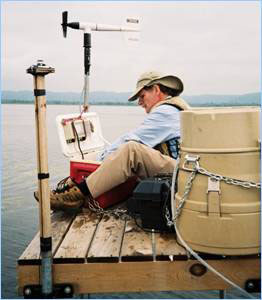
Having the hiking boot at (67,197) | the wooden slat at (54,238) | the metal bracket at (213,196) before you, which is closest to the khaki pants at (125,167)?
the hiking boot at (67,197)

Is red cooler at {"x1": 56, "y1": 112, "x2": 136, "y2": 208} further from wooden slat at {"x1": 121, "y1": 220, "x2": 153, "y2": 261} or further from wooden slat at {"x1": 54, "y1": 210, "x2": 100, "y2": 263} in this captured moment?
wooden slat at {"x1": 121, "y1": 220, "x2": 153, "y2": 261}

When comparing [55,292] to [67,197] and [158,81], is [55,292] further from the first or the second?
[158,81]

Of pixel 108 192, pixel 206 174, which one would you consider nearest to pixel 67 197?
pixel 108 192

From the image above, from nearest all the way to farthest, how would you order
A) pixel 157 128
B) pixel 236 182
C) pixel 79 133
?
pixel 236 182 → pixel 157 128 → pixel 79 133

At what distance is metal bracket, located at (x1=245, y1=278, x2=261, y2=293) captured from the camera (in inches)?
112

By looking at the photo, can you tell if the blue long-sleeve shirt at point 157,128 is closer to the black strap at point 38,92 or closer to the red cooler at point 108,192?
the red cooler at point 108,192

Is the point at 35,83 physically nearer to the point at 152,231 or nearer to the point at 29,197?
the point at 152,231

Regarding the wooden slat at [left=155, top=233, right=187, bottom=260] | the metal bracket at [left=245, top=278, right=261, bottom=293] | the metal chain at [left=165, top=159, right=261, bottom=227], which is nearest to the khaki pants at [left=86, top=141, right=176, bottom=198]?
the wooden slat at [left=155, top=233, right=187, bottom=260]

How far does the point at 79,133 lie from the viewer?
4.96 meters

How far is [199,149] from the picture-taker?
2.77 metres

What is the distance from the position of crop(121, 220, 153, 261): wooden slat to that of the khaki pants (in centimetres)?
35

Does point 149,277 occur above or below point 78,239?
below

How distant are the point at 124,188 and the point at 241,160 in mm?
1523

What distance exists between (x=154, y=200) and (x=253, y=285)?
0.80 metres
